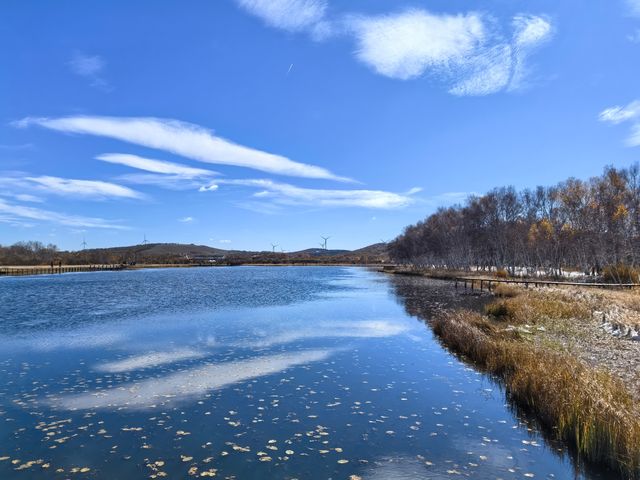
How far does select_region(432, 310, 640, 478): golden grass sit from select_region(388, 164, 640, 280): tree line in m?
38.2

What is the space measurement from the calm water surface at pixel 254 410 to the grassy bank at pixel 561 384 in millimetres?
676

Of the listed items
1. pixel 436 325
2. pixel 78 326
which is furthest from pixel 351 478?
pixel 78 326

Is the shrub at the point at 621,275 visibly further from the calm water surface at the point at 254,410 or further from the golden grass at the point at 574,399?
the golden grass at the point at 574,399

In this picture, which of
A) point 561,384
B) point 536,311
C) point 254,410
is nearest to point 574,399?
point 561,384

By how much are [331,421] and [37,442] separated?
699 centimetres

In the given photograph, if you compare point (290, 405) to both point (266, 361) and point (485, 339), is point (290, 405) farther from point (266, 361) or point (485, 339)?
point (485, 339)

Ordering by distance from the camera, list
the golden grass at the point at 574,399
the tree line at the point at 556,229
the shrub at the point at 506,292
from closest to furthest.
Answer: the golden grass at the point at 574,399, the shrub at the point at 506,292, the tree line at the point at 556,229

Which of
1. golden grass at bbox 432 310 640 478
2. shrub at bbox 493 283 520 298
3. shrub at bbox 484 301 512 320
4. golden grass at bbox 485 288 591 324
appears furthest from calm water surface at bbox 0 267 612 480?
shrub at bbox 493 283 520 298

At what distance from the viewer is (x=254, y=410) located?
42.2 ft

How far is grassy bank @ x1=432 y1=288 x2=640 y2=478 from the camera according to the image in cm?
956

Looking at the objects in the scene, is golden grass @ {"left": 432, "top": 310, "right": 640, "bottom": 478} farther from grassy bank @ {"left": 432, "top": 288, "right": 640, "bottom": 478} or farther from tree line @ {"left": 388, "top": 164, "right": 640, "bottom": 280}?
tree line @ {"left": 388, "top": 164, "right": 640, "bottom": 280}

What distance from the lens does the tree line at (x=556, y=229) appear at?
6319cm

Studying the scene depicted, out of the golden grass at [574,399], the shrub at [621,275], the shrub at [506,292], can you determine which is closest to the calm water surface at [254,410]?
the golden grass at [574,399]

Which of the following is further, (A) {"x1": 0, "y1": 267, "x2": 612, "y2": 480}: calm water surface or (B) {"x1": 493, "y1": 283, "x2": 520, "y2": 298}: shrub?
(B) {"x1": 493, "y1": 283, "x2": 520, "y2": 298}: shrub
